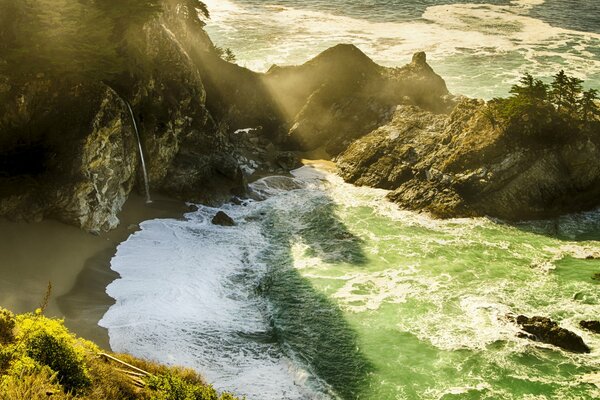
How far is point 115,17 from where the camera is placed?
3109 centimetres

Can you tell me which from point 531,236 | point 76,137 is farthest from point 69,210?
point 531,236

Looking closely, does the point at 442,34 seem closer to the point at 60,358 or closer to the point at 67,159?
the point at 67,159

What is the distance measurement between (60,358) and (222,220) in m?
20.6

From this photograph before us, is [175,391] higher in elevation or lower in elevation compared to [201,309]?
higher

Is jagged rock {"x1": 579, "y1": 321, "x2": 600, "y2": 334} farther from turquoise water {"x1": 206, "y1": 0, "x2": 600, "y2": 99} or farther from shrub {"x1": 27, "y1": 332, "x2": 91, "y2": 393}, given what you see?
turquoise water {"x1": 206, "y1": 0, "x2": 600, "y2": 99}

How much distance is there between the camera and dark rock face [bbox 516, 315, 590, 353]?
2144cm

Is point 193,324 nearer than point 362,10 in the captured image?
Yes

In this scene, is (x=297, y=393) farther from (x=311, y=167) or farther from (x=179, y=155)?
(x=311, y=167)

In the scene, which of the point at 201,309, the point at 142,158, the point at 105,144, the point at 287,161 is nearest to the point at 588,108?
the point at 287,161

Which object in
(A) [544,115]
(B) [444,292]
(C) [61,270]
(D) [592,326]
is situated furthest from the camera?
(A) [544,115]

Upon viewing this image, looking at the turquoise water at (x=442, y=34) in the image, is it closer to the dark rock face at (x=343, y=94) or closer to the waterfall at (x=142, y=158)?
the dark rock face at (x=343, y=94)

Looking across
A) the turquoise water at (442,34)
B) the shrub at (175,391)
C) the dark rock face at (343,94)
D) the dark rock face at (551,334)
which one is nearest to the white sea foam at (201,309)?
the shrub at (175,391)

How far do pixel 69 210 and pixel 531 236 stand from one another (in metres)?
25.3

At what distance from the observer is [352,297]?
25484mm
